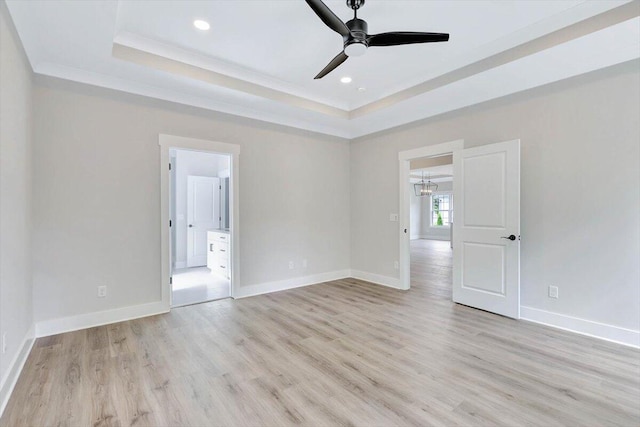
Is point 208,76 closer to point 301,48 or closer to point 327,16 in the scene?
point 301,48

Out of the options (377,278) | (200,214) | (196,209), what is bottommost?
(377,278)

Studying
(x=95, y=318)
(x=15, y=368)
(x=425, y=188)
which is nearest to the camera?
(x=15, y=368)

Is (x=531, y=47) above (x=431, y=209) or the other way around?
above

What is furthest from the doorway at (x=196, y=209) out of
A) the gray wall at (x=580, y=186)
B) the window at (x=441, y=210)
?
the window at (x=441, y=210)

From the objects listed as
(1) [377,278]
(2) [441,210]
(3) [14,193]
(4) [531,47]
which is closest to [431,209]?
(2) [441,210]

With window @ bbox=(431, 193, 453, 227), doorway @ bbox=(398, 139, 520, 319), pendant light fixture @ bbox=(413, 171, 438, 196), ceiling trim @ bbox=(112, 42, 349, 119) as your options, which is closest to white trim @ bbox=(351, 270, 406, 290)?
doorway @ bbox=(398, 139, 520, 319)

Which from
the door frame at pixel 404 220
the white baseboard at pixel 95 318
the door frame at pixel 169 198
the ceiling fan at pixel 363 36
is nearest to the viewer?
the ceiling fan at pixel 363 36

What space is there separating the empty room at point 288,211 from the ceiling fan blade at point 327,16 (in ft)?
0.06

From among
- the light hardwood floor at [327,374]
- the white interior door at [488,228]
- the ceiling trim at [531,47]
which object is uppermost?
the ceiling trim at [531,47]

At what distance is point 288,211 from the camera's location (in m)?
5.06

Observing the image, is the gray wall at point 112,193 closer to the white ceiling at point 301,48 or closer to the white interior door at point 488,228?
the white ceiling at point 301,48

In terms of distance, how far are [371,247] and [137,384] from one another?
4023mm

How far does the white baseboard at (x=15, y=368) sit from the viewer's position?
199 cm

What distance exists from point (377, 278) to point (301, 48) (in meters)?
3.79
